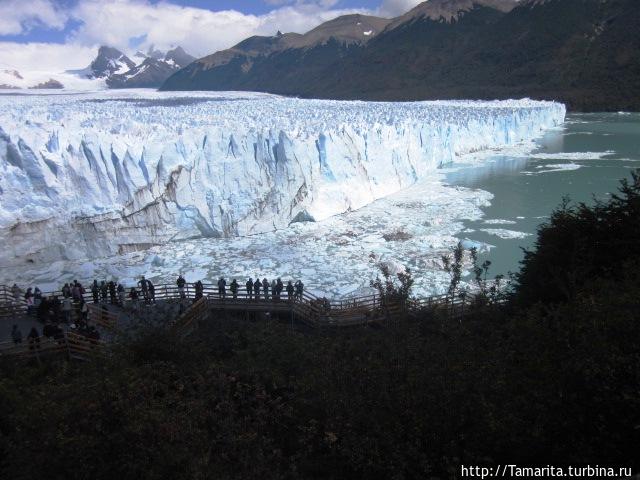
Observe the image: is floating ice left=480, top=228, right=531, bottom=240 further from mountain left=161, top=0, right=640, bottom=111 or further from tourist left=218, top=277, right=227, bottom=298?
mountain left=161, top=0, right=640, bottom=111

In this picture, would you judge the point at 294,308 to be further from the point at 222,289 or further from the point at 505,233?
the point at 505,233

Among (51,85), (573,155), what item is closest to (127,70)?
(51,85)

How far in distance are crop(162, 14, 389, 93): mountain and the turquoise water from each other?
70180 millimetres

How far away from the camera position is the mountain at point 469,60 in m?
60.2

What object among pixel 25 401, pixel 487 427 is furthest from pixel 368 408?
pixel 25 401

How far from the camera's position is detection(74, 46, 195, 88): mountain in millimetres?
123125

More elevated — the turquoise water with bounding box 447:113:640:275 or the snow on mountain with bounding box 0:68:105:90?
the snow on mountain with bounding box 0:68:105:90

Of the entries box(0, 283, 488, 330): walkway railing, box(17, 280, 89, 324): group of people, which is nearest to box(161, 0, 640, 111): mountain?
box(0, 283, 488, 330): walkway railing

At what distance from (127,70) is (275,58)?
5533 cm

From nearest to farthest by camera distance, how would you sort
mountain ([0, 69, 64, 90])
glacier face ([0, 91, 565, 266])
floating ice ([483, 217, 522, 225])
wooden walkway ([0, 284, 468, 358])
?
wooden walkway ([0, 284, 468, 358]) → glacier face ([0, 91, 565, 266]) → floating ice ([483, 217, 522, 225]) → mountain ([0, 69, 64, 90])

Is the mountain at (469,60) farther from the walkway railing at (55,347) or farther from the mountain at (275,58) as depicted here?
the walkway railing at (55,347)

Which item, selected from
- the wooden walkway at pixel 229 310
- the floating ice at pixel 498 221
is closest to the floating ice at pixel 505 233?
the floating ice at pixel 498 221

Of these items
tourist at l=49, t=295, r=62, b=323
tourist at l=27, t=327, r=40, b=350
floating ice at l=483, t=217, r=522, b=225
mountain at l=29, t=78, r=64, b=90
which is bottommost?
floating ice at l=483, t=217, r=522, b=225

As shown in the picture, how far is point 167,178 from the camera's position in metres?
13.7
